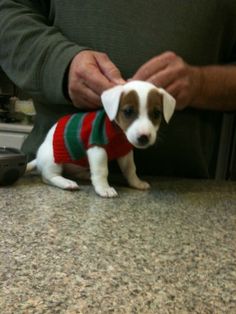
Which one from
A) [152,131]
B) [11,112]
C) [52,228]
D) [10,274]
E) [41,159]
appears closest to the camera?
[10,274]

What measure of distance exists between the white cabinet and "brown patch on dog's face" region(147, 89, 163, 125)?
3.78 ft

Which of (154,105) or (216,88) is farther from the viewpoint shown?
(216,88)

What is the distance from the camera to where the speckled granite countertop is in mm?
409

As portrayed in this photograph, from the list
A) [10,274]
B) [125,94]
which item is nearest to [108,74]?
[125,94]

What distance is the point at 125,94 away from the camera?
73 centimetres

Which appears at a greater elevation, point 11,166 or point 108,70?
point 108,70

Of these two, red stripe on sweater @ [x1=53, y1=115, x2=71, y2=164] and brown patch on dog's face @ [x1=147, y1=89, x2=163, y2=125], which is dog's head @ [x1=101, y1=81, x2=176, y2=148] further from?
red stripe on sweater @ [x1=53, y1=115, x2=71, y2=164]

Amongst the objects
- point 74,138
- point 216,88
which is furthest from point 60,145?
point 216,88

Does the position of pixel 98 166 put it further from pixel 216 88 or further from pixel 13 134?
pixel 13 134

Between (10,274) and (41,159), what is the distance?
406 mm

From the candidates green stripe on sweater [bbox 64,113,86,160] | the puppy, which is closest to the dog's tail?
the puppy

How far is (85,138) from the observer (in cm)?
78

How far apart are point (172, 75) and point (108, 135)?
145 mm

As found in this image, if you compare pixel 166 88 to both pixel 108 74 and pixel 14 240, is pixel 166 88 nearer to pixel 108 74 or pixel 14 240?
pixel 108 74
